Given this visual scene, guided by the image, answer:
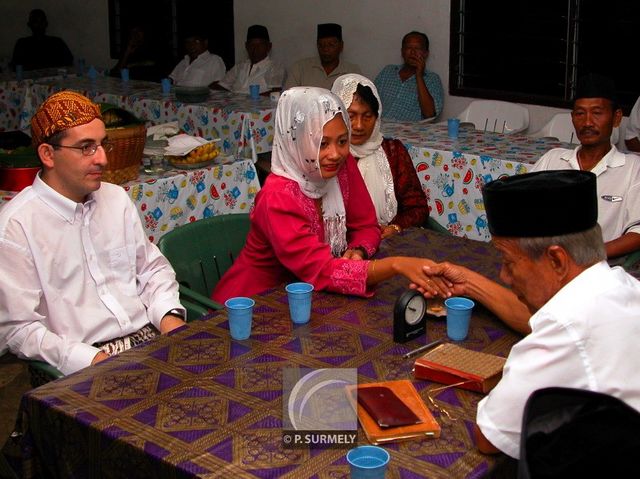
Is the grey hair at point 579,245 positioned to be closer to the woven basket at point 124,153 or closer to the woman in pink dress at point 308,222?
the woman in pink dress at point 308,222

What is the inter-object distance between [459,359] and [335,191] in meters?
1.07

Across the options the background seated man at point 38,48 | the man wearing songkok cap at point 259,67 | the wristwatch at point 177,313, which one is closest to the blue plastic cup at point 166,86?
the man wearing songkok cap at point 259,67

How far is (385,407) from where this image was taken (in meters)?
1.86

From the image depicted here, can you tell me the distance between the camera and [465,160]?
4.66m

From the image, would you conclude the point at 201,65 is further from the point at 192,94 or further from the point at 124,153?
the point at 124,153

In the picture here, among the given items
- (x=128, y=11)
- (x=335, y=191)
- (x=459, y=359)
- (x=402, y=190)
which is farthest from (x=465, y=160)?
(x=128, y=11)

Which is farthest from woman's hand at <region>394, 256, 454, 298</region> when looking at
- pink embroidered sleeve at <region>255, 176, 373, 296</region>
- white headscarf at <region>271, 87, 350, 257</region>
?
white headscarf at <region>271, 87, 350, 257</region>

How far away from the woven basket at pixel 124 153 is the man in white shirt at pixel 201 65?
4.31m

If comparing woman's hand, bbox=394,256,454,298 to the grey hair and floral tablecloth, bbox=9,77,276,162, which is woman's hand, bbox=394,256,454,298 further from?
floral tablecloth, bbox=9,77,276,162

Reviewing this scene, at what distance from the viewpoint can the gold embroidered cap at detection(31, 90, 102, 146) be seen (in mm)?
2605

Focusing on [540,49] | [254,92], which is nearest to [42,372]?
[254,92]

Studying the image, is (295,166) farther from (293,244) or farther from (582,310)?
(582,310)

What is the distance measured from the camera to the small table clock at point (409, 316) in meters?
2.23

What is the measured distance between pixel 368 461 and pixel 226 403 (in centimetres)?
45
